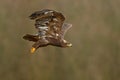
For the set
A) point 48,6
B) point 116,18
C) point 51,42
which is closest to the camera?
point 51,42

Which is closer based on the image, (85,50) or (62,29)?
(62,29)

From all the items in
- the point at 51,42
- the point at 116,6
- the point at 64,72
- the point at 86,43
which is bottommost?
the point at 64,72

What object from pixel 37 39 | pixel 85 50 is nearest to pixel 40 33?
pixel 37 39

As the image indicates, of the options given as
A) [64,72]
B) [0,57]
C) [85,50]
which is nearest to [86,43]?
[85,50]

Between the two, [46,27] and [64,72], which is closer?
[46,27]

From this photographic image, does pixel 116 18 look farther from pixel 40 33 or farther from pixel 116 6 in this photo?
pixel 40 33

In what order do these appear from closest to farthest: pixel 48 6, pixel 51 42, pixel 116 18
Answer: pixel 51 42 < pixel 48 6 < pixel 116 18

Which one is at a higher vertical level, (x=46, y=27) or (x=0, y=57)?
(x=46, y=27)

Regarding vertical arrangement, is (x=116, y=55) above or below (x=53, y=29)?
below

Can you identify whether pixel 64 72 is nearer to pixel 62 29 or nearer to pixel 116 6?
pixel 116 6
